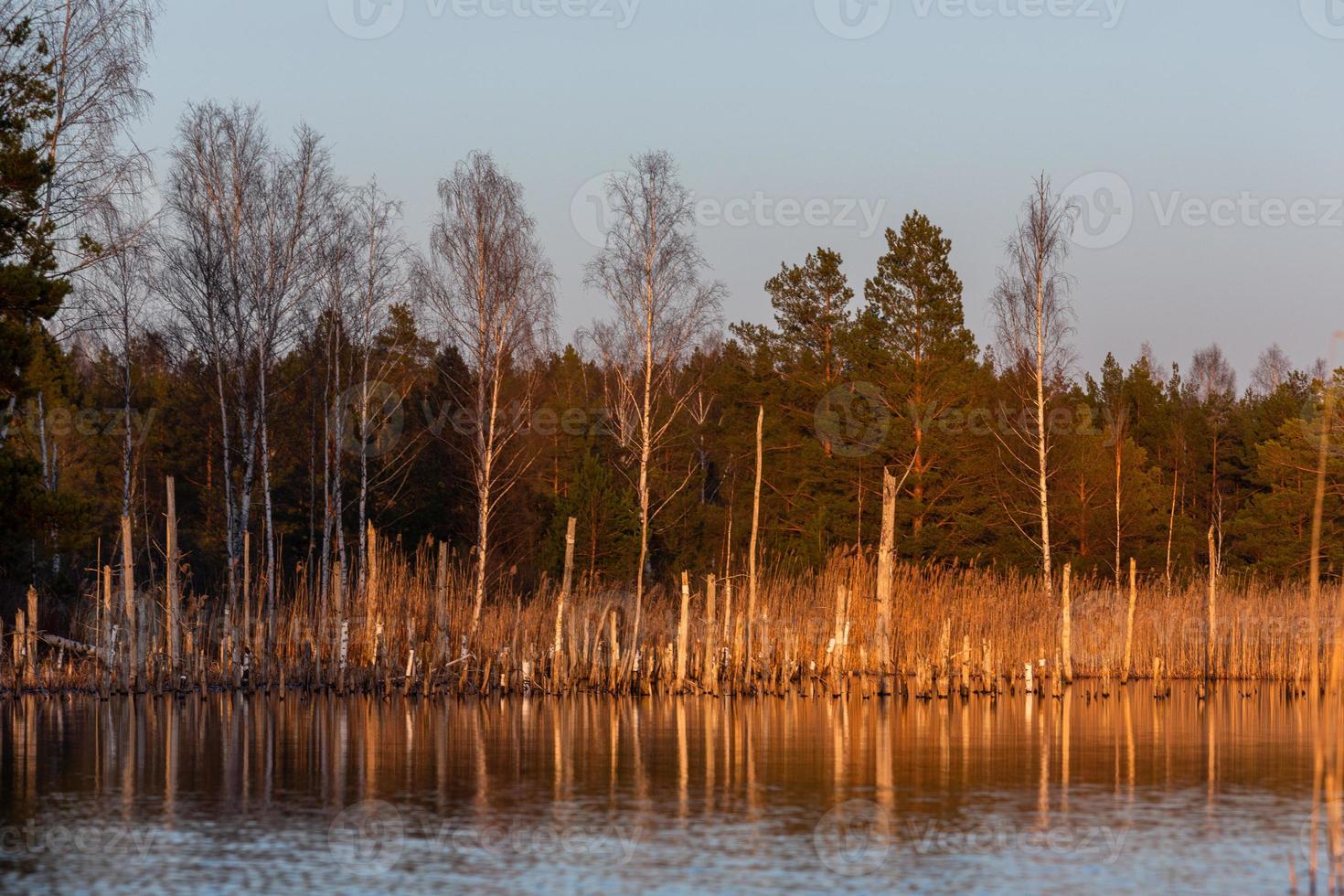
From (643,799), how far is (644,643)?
12.1 metres

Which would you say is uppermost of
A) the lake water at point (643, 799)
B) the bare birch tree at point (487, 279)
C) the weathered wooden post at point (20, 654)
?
the bare birch tree at point (487, 279)

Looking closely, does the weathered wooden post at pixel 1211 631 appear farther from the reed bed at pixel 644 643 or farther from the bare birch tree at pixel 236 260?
the bare birch tree at pixel 236 260

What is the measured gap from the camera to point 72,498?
18.9m

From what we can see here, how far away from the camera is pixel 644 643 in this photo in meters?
26.0

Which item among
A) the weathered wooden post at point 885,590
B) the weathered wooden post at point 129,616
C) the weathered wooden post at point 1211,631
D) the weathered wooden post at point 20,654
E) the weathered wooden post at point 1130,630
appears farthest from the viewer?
the weathered wooden post at point 1211,631

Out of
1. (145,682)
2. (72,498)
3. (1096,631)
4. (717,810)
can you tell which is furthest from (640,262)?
(717,810)

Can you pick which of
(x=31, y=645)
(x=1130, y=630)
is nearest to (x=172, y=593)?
Answer: (x=31, y=645)

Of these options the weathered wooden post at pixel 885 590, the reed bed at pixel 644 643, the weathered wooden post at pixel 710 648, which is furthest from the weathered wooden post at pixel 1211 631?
the weathered wooden post at pixel 710 648

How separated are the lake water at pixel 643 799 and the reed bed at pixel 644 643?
1434 mm

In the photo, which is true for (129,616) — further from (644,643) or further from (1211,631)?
(1211,631)

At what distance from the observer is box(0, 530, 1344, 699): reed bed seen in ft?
77.8

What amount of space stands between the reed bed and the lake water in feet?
4.71

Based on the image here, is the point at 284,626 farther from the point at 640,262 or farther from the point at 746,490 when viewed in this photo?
the point at 746,490

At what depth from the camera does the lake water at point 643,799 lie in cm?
1048
